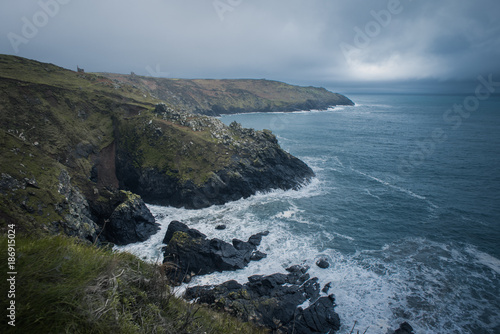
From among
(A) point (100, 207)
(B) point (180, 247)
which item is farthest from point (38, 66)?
(B) point (180, 247)

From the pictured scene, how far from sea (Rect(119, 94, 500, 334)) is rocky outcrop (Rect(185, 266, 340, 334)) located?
1507 millimetres

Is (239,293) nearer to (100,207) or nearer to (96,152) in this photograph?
(100,207)

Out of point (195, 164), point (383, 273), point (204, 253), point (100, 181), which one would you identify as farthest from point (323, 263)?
point (100, 181)

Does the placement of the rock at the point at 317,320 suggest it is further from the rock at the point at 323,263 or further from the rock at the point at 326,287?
the rock at the point at 323,263

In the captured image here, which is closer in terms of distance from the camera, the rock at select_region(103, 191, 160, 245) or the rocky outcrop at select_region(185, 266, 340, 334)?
the rocky outcrop at select_region(185, 266, 340, 334)

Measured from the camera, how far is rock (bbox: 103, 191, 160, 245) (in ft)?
102

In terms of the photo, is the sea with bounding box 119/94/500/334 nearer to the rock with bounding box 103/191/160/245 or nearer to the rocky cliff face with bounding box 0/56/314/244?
the rock with bounding box 103/191/160/245

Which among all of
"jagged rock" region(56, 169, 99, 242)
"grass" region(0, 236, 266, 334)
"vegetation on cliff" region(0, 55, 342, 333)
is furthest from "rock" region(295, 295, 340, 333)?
"jagged rock" region(56, 169, 99, 242)

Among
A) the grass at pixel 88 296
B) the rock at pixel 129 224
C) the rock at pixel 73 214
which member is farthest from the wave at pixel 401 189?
the rock at pixel 73 214

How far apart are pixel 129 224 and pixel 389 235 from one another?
34.3 metres

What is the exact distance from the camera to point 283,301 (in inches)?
838

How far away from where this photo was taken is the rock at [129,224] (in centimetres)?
3123

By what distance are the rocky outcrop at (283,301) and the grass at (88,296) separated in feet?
41.8

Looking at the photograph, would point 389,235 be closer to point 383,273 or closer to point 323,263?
point 383,273
